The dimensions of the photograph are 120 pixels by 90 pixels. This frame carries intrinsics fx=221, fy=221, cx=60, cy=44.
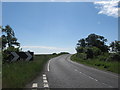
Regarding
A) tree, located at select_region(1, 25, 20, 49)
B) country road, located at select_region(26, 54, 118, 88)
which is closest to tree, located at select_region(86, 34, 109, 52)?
tree, located at select_region(1, 25, 20, 49)

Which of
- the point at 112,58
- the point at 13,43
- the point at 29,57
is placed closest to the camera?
the point at 29,57

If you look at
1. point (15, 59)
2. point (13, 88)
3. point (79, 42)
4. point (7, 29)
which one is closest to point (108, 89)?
point (13, 88)

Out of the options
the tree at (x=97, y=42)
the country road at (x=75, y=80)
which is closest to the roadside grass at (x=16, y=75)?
the country road at (x=75, y=80)

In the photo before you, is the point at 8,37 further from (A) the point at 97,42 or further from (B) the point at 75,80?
(A) the point at 97,42

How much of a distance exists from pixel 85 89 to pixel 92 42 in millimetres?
145297

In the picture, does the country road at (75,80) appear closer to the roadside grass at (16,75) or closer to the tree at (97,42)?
the roadside grass at (16,75)

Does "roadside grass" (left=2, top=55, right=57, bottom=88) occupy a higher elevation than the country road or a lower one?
higher

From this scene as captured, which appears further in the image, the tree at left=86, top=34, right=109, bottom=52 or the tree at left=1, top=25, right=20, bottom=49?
the tree at left=86, top=34, right=109, bottom=52

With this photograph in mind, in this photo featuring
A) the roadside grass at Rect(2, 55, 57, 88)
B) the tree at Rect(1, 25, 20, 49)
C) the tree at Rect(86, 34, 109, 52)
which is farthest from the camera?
the tree at Rect(86, 34, 109, 52)

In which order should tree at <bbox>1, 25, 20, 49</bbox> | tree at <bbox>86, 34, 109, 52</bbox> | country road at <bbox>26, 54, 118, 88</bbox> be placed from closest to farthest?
1. country road at <bbox>26, 54, 118, 88</bbox>
2. tree at <bbox>1, 25, 20, 49</bbox>
3. tree at <bbox>86, 34, 109, 52</bbox>

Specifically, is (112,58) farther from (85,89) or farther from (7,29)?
(85,89)

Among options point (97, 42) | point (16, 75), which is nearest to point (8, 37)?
point (16, 75)

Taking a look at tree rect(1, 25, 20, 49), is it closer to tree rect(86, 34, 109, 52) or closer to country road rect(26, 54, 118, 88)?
country road rect(26, 54, 118, 88)

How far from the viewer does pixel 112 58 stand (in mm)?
51344
